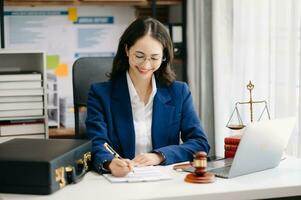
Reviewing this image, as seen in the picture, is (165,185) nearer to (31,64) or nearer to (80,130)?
(80,130)

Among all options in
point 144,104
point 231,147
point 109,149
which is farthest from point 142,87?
point 231,147

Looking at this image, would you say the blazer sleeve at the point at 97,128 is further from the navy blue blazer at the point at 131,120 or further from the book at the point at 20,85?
the book at the point at 20,85

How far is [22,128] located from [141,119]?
3.51 ft

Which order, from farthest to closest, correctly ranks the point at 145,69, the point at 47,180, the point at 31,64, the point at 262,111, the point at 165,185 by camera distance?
the point at 31,64 → the point at 262,111 → the point at 145,69 → the point at 165,185 → the point at 47,180

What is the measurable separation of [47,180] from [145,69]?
2.12 ft

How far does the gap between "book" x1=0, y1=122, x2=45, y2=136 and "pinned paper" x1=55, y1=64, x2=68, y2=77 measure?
56 centimetres

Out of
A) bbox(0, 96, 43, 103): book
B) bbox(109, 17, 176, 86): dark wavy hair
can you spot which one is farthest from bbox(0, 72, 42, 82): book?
bbox(109, 17, 176, 86): dark wavy hair

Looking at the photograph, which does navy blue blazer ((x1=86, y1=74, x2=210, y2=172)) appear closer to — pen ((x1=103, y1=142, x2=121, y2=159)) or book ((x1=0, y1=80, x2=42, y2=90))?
pen ((x1=103, y1=142, x2=121, y2=159))

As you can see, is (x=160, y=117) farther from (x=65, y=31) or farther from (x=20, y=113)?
(x=65, y=31)

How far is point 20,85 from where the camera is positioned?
273 cm

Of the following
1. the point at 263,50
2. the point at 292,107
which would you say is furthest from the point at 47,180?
the point at 263,50

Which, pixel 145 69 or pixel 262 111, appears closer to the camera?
pixel 145 69

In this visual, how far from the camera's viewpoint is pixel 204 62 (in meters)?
3.11

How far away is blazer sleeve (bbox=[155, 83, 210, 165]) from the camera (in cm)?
179
